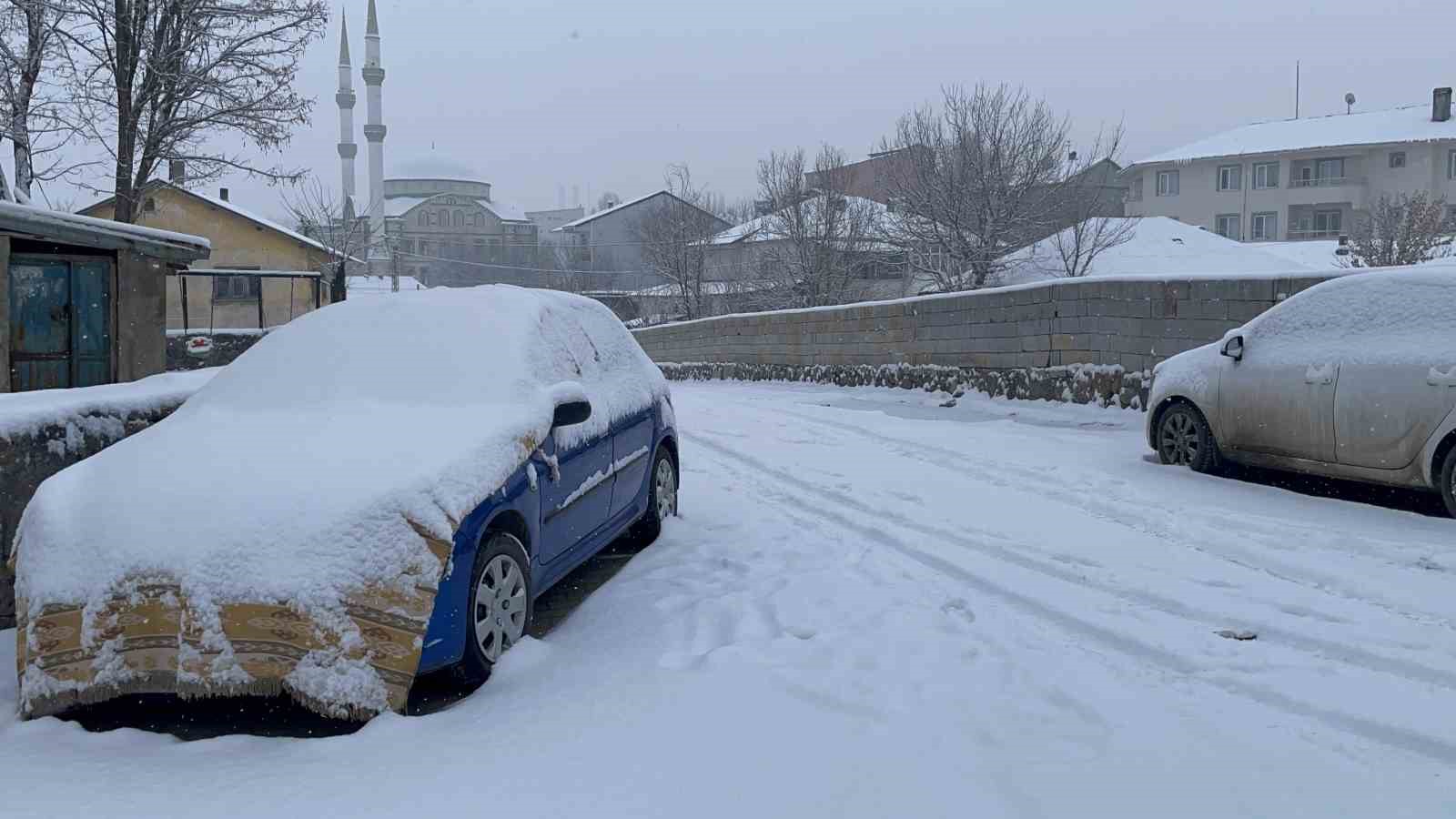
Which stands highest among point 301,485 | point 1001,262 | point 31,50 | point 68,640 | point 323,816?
point 31,50

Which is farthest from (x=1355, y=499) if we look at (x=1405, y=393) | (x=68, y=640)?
(x=68, y=640)

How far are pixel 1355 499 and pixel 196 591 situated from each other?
727 cm

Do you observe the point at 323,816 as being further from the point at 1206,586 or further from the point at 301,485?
the point at 1206,586

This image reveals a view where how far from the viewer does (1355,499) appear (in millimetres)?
7523

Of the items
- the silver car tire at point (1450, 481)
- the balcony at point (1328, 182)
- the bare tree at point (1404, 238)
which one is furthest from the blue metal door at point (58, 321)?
the balcony at point (1328, 182)

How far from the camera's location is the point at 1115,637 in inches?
182

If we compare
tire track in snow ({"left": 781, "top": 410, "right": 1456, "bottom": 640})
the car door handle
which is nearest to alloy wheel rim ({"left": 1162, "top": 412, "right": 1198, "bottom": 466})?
tire track in snow ({"left": 781, "top": 410, "right": 1456, "bottom": 640})

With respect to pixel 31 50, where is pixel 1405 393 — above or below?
below

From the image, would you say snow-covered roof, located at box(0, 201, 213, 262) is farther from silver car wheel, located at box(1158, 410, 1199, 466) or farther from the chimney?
the chimney

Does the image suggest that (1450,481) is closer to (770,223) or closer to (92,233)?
(92,233)

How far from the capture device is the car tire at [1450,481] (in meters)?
6.54

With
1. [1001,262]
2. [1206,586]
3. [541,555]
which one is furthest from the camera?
[1001,262]

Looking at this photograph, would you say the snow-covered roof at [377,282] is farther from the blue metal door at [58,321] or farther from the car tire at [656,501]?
the car tire at [656,501]

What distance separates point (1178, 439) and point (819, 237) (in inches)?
1364
